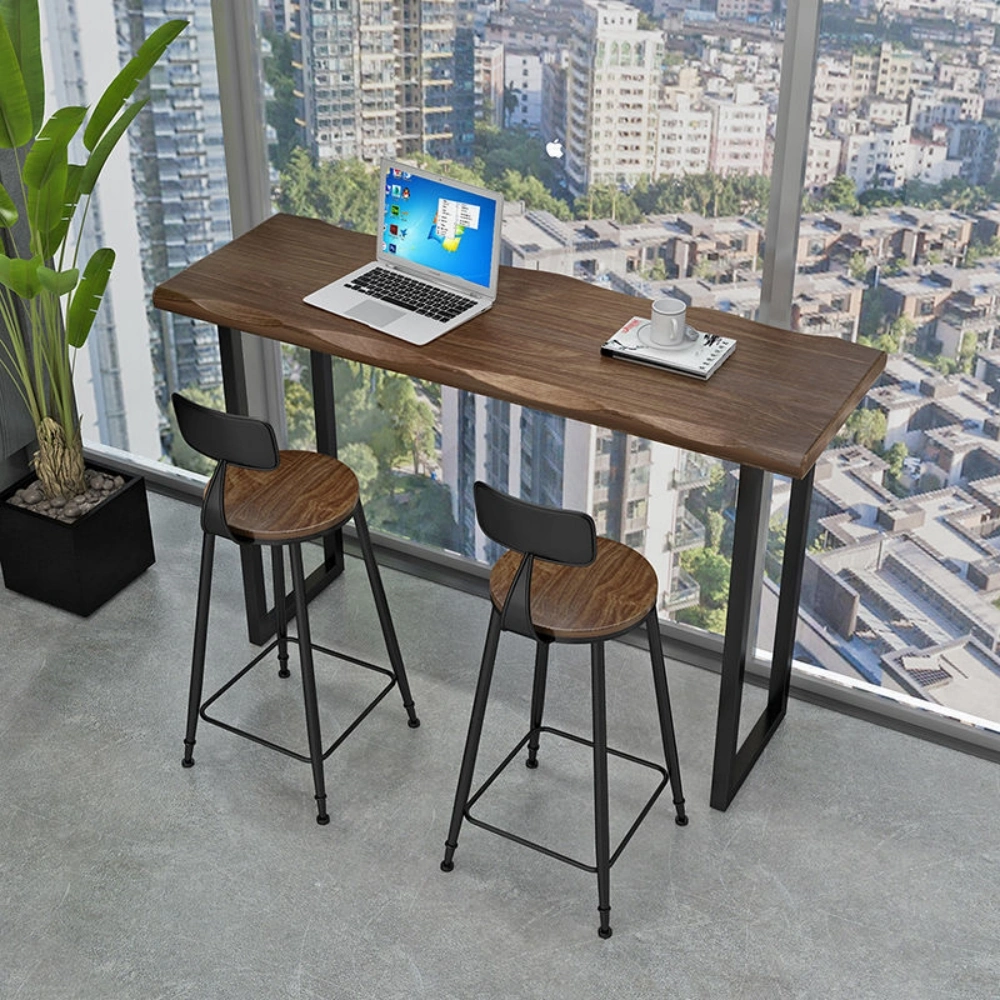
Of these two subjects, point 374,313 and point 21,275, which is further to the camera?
point 21,275

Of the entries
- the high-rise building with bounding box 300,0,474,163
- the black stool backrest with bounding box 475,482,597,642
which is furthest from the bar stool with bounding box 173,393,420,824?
the high-rise building with bounding box 300,0,474,163

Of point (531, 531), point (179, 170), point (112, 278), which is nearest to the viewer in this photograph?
point (531, 531)

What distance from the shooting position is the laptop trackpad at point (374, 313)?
3.51 m

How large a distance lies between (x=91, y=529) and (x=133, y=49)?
4.66ft

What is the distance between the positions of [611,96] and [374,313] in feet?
2.64

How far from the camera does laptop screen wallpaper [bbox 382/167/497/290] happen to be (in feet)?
11.7

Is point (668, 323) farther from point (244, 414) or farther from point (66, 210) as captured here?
point (66, 210)

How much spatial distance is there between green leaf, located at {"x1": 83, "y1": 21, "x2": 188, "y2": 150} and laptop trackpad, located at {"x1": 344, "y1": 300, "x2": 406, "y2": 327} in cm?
83

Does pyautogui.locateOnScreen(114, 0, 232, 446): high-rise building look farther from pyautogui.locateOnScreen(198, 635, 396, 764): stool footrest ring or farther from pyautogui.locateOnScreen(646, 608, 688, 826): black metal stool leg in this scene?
pyautogui.locateOnScreen(646, 608, 688, 826): black metal stool leg

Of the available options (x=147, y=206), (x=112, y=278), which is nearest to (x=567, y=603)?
(x=147, y=206)

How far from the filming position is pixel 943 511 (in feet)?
12.1

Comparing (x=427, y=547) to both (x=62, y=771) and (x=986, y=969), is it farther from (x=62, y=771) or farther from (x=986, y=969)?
(x=986, y=969)

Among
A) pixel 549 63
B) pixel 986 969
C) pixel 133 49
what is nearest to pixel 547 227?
pixel 549 63

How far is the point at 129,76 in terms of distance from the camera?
372 cm
